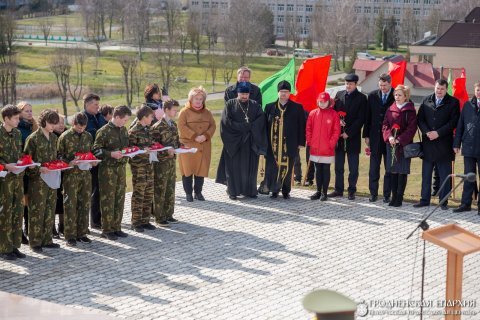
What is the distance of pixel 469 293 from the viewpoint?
9273mm

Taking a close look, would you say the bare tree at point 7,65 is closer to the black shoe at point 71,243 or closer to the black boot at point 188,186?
the black boot at point 188,186

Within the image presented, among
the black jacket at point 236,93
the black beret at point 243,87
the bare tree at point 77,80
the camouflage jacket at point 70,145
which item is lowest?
the bare tree at point 77,80

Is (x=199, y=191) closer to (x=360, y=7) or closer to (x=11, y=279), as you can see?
(x=11, y=279)

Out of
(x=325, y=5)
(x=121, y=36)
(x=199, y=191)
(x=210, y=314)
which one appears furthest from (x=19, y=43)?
(x=210, y=314)

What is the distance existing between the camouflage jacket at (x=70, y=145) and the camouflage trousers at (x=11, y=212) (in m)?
0.65

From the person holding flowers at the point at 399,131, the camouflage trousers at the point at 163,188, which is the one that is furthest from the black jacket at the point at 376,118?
the camouflage trousers at the point at 163,188

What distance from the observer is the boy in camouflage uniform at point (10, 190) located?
9.84 meters

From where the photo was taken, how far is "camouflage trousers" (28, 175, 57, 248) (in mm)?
10297

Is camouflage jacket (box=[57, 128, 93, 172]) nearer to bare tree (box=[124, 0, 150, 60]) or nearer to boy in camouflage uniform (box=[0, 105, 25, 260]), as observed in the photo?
boy in camouflage uniform (box=[0, 105, 25, 260])

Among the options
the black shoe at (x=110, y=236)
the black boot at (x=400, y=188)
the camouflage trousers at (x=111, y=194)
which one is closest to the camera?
the camouflage trousers at (x=111, y=194)

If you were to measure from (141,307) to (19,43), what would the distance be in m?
72.1

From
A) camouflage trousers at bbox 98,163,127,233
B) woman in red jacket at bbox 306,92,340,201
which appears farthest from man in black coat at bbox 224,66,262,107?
camouflage trousers at bbox 98,163,127,233

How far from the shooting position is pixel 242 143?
43.7 feet

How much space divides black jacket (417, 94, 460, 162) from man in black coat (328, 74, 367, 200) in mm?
951
